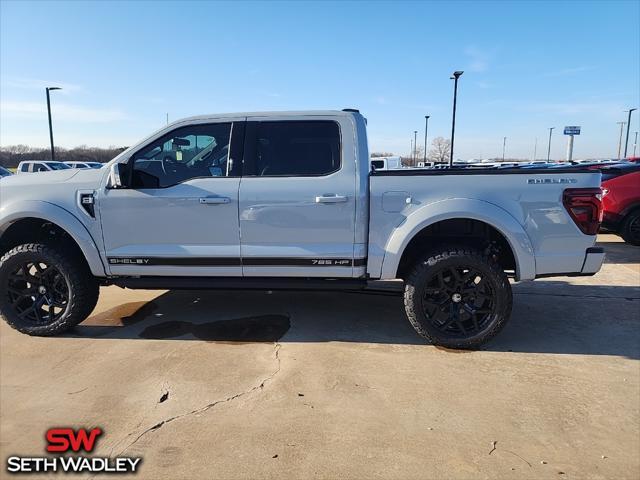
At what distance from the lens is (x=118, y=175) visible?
3.76 meters

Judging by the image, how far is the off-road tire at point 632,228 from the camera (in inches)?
322

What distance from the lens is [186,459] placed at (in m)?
2.37

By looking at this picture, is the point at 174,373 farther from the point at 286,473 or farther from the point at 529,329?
the point at 529,329

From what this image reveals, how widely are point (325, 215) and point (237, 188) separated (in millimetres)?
806

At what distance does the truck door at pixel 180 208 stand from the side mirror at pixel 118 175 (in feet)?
0.17

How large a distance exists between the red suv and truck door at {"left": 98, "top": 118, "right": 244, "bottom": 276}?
293 inches

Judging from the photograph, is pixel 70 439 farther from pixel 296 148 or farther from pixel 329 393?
pixel 296 148

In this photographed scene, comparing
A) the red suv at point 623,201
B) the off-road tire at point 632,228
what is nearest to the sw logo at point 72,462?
the red suv at point 623,201

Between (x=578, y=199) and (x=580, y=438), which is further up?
(x=578, y=199)

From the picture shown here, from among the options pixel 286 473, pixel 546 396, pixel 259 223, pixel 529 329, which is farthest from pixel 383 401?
pixel 529 329

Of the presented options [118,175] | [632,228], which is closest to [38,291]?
[118,175]

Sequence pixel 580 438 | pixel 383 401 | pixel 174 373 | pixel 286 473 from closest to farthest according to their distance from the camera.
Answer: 1. pixel 286 473
2. pixel 580 438
3. pixel 383 401
4. pixel 174 373

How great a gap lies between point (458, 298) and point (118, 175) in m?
3.16

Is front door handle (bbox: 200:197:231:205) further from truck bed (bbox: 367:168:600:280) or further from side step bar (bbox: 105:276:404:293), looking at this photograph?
truck bed (bbox: 367:168:600:280)
